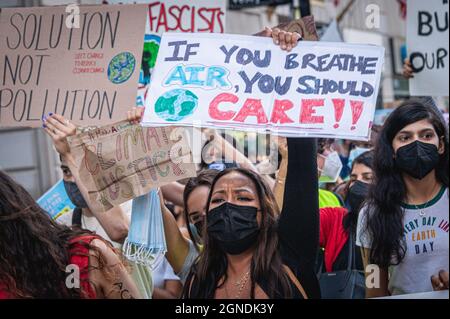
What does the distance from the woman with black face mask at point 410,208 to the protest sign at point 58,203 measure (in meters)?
1.65

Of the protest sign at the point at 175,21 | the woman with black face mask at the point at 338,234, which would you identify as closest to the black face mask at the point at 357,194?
the woman with black face mask at the point at 338,234

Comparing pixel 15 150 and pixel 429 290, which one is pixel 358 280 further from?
pixel 15 150

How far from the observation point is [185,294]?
3881 millimetres

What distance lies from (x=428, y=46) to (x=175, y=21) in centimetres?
141

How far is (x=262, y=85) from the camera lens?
12.9 ft

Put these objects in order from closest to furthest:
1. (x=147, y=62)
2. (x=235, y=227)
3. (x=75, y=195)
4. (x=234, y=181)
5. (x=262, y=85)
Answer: (x=235, y=227) → (x=234, y=181) → (x=262, y=85) → (x=75, y=195) → (x=147, y=62)

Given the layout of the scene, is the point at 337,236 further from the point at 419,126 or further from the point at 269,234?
the point at 419,126

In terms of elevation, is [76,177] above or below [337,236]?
above

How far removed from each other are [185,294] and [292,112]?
1011 millimetres

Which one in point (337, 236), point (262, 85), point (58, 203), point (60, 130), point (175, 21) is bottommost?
point (337, 236)

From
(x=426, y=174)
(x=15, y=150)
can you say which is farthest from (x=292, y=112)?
(x=15, y=150)

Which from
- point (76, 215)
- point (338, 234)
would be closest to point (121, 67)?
point (76, 215)

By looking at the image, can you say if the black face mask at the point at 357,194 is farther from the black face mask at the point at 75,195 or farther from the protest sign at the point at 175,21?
the black face mask at the point at 75,195

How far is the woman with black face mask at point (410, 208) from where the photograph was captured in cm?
387
